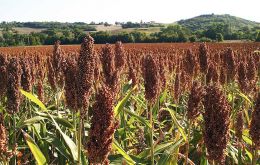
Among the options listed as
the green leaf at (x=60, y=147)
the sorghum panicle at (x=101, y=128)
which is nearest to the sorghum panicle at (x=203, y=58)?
the green leaf at (x=60, y=147)

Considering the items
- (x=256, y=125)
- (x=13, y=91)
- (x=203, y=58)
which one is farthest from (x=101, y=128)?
(x=203, y=58)

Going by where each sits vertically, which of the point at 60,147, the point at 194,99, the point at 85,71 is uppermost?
the point at 85,71

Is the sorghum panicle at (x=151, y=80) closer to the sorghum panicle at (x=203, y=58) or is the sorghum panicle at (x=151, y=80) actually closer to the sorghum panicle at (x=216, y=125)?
the sorghum panicle at (x=216, y=125)

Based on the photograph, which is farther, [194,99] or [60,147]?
[60,147]

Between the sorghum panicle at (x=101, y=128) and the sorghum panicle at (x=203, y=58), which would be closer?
the sorghum panicle at (x=101, y=128)

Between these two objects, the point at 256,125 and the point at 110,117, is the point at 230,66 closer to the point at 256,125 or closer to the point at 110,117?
the point at 256,125

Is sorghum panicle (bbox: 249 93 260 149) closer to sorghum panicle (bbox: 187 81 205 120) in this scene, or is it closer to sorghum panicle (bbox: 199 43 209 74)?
sorghum panicle (bbox: 187 81 205 120)

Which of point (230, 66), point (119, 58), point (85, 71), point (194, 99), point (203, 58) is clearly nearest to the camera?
point (85, 71)

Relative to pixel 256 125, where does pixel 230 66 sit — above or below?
below

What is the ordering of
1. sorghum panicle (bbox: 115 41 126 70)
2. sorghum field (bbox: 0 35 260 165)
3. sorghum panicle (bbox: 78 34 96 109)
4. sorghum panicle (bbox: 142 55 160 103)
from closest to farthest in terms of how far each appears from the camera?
sorghum field (bbox: 0 35 260 165), sorghum panicle (bbox: 78 34 96 109), sorghum panicle (bbox: 142 55 160 103), sorghum panicle (bbox: 115 41 126 70)

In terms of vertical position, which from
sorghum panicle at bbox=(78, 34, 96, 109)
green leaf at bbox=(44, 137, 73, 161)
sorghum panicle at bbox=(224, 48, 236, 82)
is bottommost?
green leaf at bbox=(44, 137, 73, 161)

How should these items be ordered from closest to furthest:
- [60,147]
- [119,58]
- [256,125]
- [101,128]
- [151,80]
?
[101,128], [256,125], [60,147], [151,80], [119,58]

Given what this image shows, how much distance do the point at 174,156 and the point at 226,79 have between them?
310 cm

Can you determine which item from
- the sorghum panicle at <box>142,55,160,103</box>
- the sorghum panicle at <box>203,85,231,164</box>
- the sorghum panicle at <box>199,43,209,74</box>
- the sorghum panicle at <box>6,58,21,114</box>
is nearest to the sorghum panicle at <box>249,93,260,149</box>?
the sorghum panicle at <box>203,85,231,164</box>
